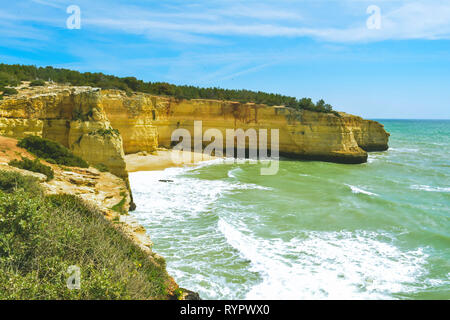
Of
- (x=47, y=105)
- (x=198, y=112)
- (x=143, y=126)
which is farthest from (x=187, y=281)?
(x=198, y=112)

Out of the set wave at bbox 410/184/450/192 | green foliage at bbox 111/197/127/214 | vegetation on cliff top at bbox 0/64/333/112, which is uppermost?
vegetation on cliff top at bbox 0/64/333/112

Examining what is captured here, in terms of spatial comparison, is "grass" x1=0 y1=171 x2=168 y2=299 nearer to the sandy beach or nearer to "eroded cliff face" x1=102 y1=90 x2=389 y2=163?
the sandy beach

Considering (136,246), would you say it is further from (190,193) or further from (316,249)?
(190,193)

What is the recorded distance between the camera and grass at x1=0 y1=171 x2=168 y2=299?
4145 mm

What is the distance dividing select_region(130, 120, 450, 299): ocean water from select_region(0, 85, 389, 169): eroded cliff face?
450 centimetres

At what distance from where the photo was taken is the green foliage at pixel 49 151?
11.3 m

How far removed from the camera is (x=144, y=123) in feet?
93.0

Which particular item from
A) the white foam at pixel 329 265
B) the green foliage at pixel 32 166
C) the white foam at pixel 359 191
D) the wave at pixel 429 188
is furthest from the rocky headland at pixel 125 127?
the white foam at pixel 359 191

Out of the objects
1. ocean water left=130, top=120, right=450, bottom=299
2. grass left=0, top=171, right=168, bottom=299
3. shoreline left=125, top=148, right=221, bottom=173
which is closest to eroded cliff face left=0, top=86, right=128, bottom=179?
ocean water left=130, top=120, right=450, bottom=299

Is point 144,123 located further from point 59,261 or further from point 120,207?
point 59,261

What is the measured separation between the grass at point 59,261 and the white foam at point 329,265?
12.8 feet

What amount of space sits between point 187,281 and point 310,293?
11.4 ft

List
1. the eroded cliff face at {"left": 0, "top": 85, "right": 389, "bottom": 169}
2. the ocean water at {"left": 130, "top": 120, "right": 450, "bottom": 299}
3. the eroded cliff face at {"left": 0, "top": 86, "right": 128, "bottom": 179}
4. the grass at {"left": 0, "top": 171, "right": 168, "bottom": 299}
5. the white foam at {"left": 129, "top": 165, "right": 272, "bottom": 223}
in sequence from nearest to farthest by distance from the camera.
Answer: the grass at {"left": 0, "top": 171, "right": 168, "bottom": 299} → the ocean water at {"left": 130, "top": 120, "right": 450, "bottom": 299} → the white foam at {"left": 129, "top": 165, "right": 272, "bottom": 223} → the eroded cliff face at {"left": 0, "top": 86, "right": 128, "bottom": 179} → the eroded cliff face at {"left": 0, "top": 85, "right": 389, "bottom": 169}

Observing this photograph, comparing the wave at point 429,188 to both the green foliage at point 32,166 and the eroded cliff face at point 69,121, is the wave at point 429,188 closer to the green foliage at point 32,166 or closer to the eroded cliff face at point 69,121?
the eroded cliff face at point 69,121
